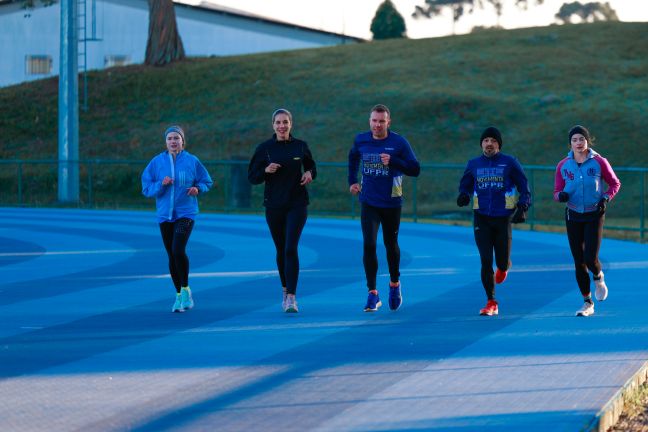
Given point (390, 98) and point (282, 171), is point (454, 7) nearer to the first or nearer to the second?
point (390, 98)

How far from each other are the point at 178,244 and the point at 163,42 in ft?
182

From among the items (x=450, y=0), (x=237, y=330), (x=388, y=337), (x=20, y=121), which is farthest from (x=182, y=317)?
(x=450, y=0)

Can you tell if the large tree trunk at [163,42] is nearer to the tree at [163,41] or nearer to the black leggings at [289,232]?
the tree at [163,41]

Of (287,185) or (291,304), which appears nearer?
(287,185)

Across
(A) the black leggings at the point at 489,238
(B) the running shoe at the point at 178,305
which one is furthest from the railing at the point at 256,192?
(B) the running shoe at the point at 178,305

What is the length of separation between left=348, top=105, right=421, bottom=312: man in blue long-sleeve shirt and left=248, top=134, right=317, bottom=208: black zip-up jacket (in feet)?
1.64

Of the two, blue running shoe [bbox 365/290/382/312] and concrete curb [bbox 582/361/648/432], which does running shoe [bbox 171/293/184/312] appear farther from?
concrete curb [bbox 582/361/648/432]

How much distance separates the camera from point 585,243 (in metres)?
11.9

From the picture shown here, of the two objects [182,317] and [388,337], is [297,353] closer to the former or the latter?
[388,337]

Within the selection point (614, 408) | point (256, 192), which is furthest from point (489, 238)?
point (256, 192)

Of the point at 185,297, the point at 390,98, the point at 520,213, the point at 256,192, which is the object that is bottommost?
the point at 185,297

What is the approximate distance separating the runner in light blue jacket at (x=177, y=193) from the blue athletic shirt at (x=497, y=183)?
8.21 ft

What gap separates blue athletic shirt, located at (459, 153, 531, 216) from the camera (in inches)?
465

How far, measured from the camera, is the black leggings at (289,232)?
1210cm
